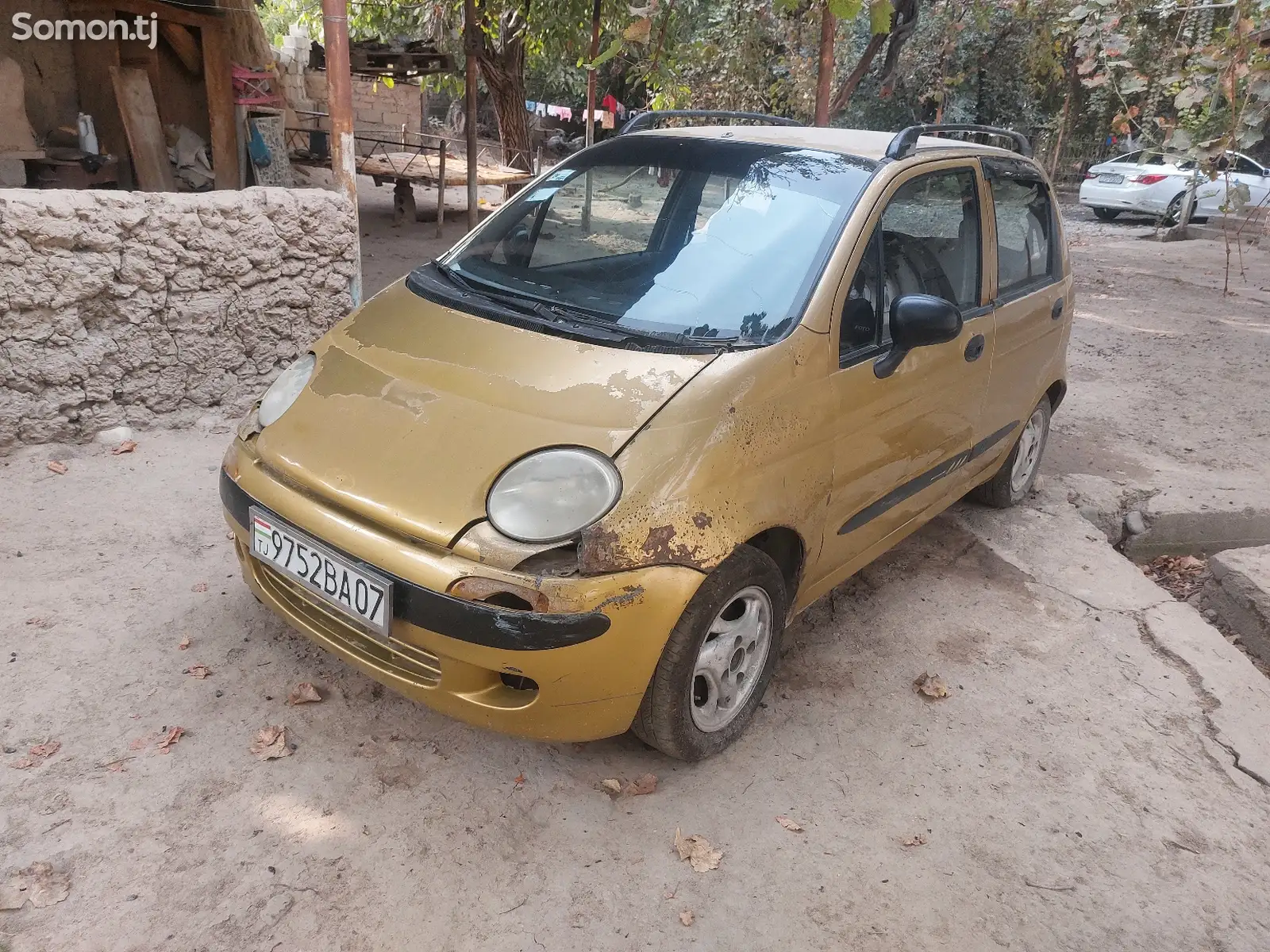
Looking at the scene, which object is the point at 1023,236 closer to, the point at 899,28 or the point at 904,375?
the point at 904,375

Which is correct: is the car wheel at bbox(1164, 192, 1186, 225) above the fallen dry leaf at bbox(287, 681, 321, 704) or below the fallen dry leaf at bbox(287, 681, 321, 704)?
above

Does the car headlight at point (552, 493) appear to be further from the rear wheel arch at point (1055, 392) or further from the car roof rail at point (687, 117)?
the rear wheel arch at point (1055, 392)

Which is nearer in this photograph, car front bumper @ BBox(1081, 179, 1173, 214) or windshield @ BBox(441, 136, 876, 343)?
windshield @ BBox(441, 136, 876, 343)

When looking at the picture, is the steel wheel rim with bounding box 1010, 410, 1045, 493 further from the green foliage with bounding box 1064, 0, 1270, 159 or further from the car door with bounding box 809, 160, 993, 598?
the green foliage with bounding box 1064, 0, 1270, 159

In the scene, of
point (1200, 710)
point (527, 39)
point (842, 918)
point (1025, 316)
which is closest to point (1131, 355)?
point (1025, 316)

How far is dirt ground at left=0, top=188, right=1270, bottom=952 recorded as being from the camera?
220 centimetres

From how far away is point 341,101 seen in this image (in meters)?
4.68

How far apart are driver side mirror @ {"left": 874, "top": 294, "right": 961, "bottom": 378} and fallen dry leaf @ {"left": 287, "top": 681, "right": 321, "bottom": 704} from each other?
199cm

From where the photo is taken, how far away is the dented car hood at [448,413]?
7.65 ft

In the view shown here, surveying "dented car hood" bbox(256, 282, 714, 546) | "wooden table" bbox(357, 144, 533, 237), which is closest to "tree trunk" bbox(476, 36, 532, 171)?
"wooden table" bbox(357, 144, 533, 237)

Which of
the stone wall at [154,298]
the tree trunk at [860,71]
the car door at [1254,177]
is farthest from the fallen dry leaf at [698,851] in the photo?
the car door at [1254,177]

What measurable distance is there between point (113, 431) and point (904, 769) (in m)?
3.74

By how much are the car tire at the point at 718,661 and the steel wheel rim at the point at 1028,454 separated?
2.19 metres

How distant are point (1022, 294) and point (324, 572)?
2983 mm
